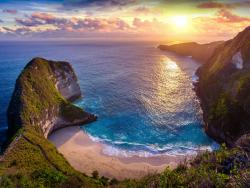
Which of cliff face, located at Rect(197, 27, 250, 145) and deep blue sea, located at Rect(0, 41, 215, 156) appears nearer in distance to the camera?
cliff face, located at Rect(197, 27, 250, 145)

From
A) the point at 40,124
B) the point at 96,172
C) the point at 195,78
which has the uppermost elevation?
the point at 40,124

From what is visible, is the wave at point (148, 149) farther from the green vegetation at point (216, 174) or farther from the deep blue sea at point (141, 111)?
the green vegetation at point (216, 174)

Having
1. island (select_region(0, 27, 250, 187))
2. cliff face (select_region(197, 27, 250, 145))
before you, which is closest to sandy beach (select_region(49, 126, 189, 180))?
island (select_region(0, 27, 250, 187))

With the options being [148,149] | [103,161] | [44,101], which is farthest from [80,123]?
[148,149]

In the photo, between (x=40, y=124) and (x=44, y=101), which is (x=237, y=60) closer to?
(x=44, y=101)

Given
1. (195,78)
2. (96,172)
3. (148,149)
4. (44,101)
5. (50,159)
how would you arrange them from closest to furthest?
(50,159) → (96,172) → (148,149) → (44,101) → (195,78)

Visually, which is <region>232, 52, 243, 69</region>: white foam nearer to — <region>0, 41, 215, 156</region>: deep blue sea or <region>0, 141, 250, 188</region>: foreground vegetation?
<region>0, 41, 215, 156</region>: deep blue sea

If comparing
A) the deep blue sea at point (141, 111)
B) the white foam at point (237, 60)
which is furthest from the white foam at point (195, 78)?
the white foam at point (237, 60)

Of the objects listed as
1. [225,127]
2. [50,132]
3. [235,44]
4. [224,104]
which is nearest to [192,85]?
[235,44]
